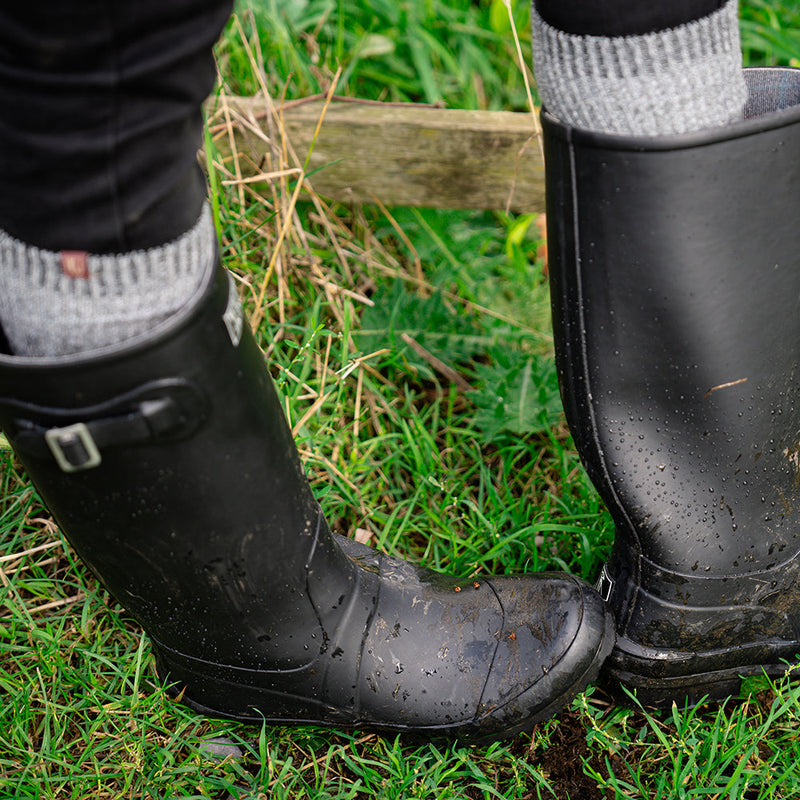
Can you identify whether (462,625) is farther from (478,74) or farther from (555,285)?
(478,74)

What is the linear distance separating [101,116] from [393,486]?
3.18ft

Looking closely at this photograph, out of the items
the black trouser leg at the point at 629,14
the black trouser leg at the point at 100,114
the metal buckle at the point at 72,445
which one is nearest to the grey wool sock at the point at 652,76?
the black trouser leg at the point at 629,14

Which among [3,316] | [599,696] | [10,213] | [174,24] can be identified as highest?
[174,24]

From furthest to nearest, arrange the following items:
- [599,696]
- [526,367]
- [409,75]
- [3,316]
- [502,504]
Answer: [409,75], [526,367], [502,504], [599,696], [3,316]

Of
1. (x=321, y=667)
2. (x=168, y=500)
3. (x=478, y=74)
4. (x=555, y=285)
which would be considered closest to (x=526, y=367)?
(x=555, y=285)

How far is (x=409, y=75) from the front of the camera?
7.04 ft

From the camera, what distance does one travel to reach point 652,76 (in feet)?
2.78

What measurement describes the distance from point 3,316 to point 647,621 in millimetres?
905

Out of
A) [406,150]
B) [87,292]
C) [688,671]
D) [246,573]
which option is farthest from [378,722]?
[406,150]

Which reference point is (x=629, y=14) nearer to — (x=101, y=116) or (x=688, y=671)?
(x=101, y=116)

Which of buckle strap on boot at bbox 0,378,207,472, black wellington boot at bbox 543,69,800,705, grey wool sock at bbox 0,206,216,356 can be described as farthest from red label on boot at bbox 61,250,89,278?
black wellington boot at bbox 543,69,800,705

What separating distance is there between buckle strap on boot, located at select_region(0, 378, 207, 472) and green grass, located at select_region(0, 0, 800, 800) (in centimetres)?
53

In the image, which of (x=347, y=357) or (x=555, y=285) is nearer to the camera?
(x=555, y=285)

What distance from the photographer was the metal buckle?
0.76 metres
